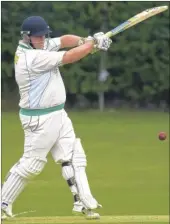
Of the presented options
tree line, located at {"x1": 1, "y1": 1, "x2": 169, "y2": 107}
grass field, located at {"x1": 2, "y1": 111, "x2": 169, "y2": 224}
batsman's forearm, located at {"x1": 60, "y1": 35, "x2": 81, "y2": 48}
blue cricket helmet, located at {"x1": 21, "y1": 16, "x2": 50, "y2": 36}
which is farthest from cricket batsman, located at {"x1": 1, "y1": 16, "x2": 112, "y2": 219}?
tree line, located at {"x1": 1, "y1": 1, "x2": 169, "y2": 107}

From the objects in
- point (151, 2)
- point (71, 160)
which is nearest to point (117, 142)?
point (151, 2)

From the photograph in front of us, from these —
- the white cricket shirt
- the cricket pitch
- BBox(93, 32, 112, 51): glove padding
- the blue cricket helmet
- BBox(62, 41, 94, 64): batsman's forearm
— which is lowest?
the cricket pitch

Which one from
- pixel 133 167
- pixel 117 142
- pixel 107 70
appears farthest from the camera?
pixel 107 70

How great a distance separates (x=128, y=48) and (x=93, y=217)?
13740 mm

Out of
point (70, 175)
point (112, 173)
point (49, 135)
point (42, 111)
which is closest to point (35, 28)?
point (42, 111)

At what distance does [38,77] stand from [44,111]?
299 mm

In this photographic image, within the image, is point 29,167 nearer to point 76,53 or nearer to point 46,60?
point 46,60

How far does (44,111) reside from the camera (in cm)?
783

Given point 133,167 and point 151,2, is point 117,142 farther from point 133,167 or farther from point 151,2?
point 151,2

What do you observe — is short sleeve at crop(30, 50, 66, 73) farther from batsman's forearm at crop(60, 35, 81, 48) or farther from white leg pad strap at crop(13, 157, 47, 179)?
white leg pad strap at crop(13, 157, 47, 179)

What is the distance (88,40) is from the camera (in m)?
7.90

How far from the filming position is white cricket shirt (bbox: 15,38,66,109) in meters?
7.68

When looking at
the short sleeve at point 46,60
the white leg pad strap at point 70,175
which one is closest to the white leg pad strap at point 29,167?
the white leg pad strap at point 70,175

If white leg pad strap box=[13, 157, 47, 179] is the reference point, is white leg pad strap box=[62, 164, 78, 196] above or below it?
below
